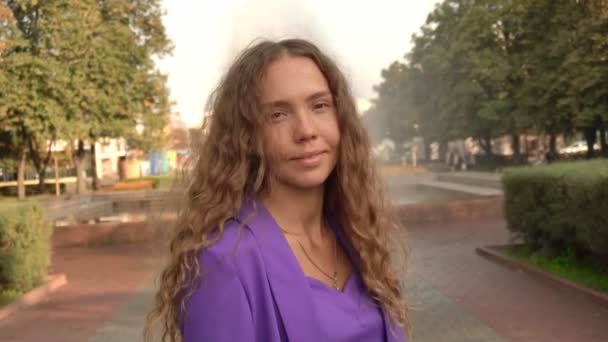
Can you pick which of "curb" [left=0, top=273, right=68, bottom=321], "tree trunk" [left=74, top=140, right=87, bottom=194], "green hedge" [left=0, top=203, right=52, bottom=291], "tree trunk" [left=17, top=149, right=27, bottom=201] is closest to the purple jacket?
"curb" [left=0, top=273, right=68, bottom=321]

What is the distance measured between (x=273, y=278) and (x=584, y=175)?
22.8ft

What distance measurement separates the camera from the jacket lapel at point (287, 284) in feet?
4.17

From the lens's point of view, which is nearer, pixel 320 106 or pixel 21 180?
pixel 320 106

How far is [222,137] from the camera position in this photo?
153 centimetres


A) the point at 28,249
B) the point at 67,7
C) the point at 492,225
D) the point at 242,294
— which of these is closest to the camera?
the point at 242,294

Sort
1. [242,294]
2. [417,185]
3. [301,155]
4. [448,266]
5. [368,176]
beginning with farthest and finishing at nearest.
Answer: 1. [417,185]
2. [448,266]
3. [368,176]
4. [301,155]
5. [242,294]

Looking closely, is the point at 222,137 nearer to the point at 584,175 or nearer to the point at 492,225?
the point at 584,175

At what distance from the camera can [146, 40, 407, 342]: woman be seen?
1255mm

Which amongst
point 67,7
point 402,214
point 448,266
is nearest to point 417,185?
point 402,214

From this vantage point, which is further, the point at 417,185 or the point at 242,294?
the point at 417,185

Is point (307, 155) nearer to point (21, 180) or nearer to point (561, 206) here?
point (561, 206)

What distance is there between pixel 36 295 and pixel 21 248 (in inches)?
27.2

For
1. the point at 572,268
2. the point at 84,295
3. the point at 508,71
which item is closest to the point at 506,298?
the point at 572,268

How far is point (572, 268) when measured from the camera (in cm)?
813
